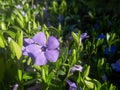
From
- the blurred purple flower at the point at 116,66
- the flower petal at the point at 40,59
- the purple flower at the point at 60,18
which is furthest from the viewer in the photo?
the purple flower at the point at 60,18

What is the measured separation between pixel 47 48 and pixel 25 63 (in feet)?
0.41

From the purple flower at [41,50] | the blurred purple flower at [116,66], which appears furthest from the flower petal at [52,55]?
the blurred purple flower at [116,66]

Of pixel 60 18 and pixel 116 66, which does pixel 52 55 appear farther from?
pixel 60 18

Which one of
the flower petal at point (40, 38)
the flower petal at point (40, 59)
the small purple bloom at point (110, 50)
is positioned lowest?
the small purple bloom at point (110, 50)

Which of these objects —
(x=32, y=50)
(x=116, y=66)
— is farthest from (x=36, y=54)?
(x=116, y=66)

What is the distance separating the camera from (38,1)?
3055mm

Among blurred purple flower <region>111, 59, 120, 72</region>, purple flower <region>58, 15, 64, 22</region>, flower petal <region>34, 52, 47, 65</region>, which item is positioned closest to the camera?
flower petal <region>34, 52, 47, 65</region>

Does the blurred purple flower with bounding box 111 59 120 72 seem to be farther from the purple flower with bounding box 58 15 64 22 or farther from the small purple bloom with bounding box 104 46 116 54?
the purple flower with bounding box 58 15 64 22

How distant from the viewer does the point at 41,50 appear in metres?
1.16

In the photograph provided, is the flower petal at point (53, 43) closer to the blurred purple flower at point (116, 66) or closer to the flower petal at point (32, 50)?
the flower petal at point (32, 50)

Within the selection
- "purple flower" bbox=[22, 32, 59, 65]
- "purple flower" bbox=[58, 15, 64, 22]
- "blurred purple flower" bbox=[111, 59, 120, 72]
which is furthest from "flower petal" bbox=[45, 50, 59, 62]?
"purple flower" bbox=[58, 15, 64, 22]

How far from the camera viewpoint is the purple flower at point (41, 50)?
112 cm

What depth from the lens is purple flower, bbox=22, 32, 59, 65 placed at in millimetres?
1124

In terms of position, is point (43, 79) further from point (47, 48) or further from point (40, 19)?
point (40, 19)
